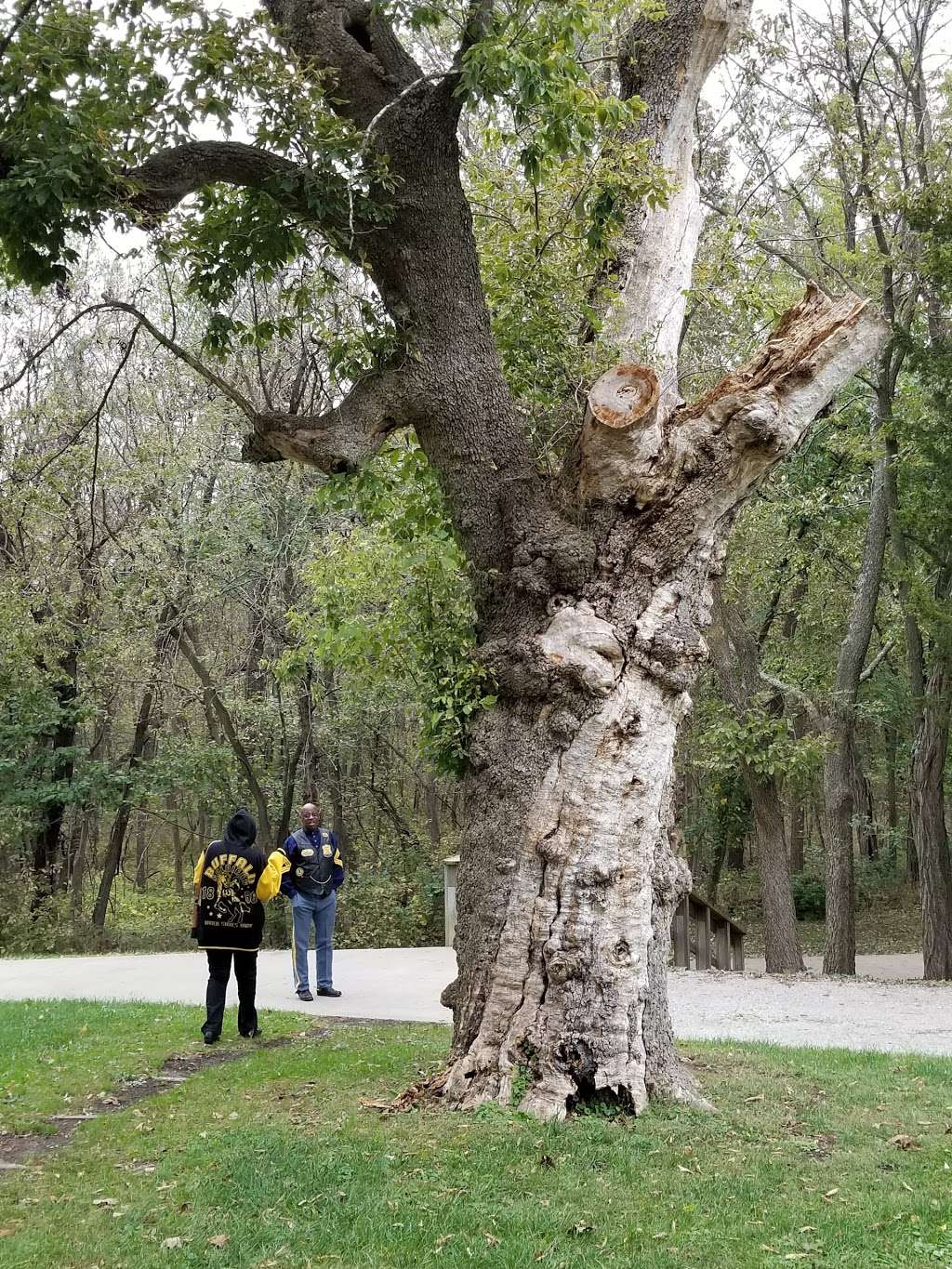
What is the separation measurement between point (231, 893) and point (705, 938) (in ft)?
30.9

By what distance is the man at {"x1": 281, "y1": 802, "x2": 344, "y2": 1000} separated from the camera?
10781 mm

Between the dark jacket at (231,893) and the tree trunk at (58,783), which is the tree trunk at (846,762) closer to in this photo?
the dark jacket at (231,893)

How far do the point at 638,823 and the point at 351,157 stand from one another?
13.5 ft

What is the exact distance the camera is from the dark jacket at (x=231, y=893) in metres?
8.41

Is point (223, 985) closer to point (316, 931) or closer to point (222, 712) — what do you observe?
point (316, 931)

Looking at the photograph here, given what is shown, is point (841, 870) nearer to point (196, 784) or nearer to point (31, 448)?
point (196, 784)

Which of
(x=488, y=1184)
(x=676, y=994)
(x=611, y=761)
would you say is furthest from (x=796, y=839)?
(x=488, y=1184)

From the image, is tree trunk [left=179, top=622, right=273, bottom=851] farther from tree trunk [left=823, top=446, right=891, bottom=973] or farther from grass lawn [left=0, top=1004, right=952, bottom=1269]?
grass lawn [left=0, top=1004, right=952, bottom=1269]

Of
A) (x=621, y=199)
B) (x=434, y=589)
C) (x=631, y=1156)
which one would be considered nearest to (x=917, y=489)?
(x=621, y=199)

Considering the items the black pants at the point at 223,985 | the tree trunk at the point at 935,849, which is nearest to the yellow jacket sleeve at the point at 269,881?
the black pants at the point at 223,985

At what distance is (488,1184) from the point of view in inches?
181

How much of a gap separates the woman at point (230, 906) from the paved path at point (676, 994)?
2132 millimetres

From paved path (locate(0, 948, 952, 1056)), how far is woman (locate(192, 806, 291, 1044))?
6.99 ft

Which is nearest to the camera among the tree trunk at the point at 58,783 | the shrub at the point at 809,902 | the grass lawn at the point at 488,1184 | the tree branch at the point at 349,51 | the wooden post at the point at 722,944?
the grass lawn at the point at 488,1184
